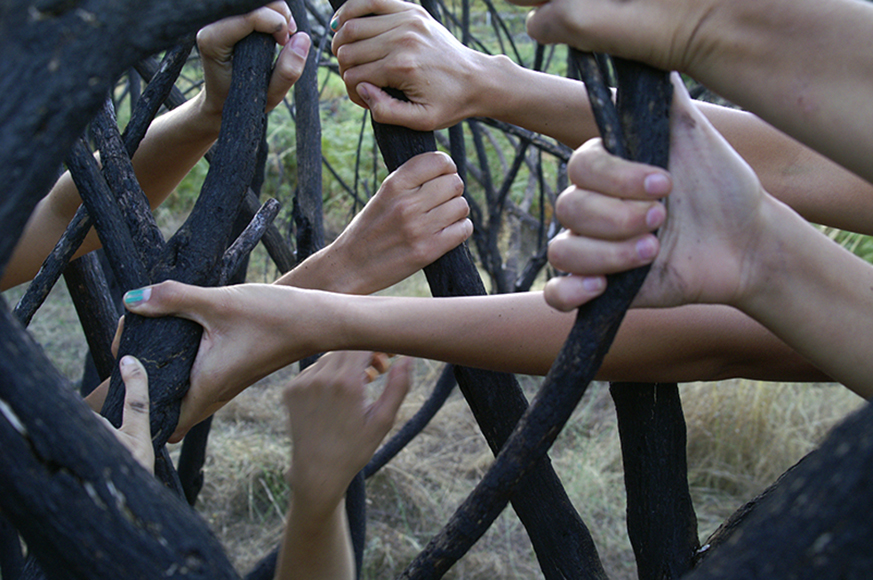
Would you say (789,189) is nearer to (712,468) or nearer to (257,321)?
(257,321)

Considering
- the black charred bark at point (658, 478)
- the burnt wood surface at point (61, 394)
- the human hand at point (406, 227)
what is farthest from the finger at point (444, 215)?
the burnt wood surface at point (61, 394)

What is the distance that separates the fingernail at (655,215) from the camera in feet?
2.01

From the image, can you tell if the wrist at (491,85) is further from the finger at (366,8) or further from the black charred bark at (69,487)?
the black charred bark at (69,487)

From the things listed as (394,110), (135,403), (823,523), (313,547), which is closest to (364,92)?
(394,110)

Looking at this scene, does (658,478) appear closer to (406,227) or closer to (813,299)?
(813,299)

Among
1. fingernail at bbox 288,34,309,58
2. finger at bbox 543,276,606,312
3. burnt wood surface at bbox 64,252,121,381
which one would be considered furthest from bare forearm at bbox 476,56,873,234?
burnt wood surface at bbox 64,252,121,381

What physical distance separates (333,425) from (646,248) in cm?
47

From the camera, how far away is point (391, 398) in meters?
0.91

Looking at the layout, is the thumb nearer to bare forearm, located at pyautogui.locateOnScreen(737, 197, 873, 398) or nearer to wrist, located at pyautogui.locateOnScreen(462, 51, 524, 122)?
wrist, located at pyautogui.locateOnScreen(462, 51, 524, 122)

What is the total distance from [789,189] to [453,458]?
2349 mm

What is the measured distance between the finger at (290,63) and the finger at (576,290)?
0.61 m

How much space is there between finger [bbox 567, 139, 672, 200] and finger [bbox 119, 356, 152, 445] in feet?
1.82

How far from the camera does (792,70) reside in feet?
2.15

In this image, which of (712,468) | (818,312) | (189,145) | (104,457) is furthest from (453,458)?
(104,457)
